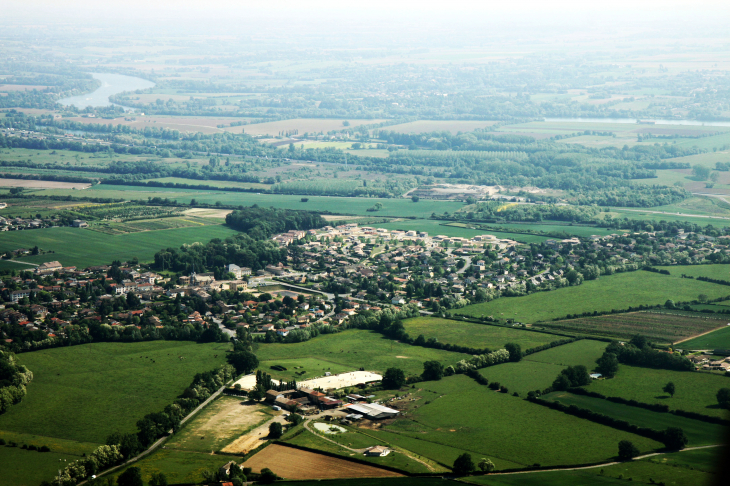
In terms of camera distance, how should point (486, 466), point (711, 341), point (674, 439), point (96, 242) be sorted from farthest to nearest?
1. point (96, 242)
2. point (711, 341)
3. point (674, 439)
4. point (486, 466)

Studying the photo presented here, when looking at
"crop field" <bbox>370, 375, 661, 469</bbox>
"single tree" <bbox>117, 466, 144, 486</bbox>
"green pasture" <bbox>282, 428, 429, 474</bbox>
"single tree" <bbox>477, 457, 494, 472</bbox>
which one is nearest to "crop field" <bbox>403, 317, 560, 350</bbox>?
"crop field" <bbox>370, 375, 661, 469</bbox>

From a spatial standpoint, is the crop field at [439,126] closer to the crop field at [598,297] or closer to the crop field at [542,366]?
the crop field at [598,297]

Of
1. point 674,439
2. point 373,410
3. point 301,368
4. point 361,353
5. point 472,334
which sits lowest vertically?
point 361,353


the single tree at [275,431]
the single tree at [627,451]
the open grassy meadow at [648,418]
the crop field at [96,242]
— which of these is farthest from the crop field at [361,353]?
the crop field at [96,242]

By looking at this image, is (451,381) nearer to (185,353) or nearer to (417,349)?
(417,349)

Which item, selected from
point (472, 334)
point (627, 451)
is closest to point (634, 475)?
point (627, 451)

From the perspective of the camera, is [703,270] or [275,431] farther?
[703,270]

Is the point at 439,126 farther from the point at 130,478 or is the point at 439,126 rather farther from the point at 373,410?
the point at 130,478

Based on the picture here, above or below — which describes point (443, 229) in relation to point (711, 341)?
below
